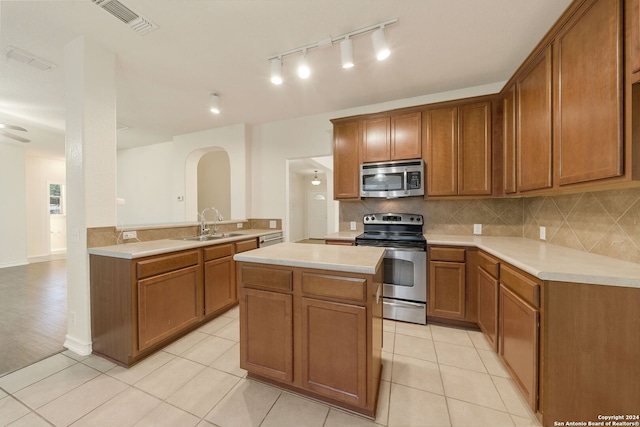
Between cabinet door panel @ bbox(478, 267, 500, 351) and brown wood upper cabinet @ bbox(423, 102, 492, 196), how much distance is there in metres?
0.98

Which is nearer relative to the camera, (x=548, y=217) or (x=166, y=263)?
(x=166, y=263)

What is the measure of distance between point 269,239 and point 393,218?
1.91 meters

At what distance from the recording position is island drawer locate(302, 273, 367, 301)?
53.1 inches

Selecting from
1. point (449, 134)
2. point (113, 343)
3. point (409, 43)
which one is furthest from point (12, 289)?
point (449, 134)

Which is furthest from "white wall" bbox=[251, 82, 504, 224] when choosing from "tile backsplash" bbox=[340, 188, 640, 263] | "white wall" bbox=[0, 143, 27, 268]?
"white wall" bbox=[0, 143, 27, 268]

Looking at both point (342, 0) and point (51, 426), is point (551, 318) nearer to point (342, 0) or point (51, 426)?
point (342, 0)

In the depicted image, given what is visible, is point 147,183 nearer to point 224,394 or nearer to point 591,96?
point 224,394

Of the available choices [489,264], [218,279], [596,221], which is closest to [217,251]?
[218,279]

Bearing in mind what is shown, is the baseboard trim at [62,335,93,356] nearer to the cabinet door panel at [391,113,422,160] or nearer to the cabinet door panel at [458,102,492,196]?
the cabinet door panel at [391,113,422,160]

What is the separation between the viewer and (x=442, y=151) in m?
2.77

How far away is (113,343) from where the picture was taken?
6.45 ft

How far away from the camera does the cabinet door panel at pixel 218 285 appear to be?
2.61m

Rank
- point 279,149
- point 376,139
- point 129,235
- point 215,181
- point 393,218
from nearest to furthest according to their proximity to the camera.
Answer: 1. point 129,235
2. point 376,139
3. point 393,218
4. point 279,149
5. point 215,181

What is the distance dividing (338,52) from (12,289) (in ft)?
18.9
